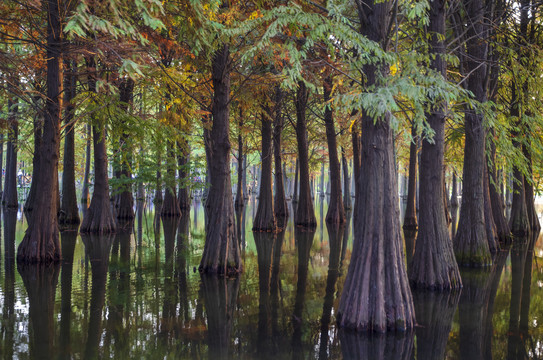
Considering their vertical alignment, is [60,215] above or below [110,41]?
below

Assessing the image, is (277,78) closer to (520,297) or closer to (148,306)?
(148,306)

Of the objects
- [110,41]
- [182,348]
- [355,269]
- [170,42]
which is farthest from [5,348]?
[170,42]

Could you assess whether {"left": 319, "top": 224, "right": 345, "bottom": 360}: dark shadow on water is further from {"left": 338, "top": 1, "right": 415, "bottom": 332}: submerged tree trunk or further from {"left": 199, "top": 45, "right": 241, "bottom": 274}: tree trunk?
{"left": 199, "top": 45, "right": 241, "bottom": 274}: tree trunk

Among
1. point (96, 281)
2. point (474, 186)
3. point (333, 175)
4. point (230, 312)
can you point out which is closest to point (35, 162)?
point (333, 175)

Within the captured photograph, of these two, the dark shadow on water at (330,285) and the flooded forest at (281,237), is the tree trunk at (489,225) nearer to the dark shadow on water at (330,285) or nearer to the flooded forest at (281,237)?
the flooded forest at (281,237)

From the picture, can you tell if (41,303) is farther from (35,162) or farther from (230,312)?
(35,162)

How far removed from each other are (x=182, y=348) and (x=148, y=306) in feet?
7.42

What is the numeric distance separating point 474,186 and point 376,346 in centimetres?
871

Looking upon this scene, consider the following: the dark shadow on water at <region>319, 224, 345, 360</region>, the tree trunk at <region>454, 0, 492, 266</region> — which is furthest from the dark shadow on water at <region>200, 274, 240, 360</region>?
the tree trunk at <region>454, 0, 492, 266</region>

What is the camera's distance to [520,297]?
33.6 feet

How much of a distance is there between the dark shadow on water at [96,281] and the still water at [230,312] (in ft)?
0.10

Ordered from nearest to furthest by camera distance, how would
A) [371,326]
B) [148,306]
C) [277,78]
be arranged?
[371,326] → [148,306] → [277,78]

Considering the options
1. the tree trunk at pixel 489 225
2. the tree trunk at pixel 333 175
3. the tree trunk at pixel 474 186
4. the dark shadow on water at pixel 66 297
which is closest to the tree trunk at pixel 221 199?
the dark shadow on water at pixel 66 297

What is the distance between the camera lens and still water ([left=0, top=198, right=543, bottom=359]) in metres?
6.68
